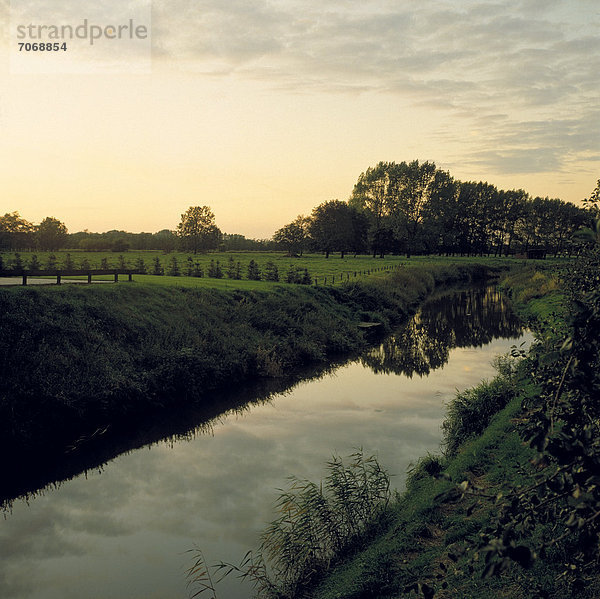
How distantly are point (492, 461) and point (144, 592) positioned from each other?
7.85 m

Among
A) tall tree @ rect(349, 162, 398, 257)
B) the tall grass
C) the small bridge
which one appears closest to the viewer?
the tall grass

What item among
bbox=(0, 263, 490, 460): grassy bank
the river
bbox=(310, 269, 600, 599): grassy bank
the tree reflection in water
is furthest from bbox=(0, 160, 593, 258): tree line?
bbox=(310, 269, 600, 599): grassy bank

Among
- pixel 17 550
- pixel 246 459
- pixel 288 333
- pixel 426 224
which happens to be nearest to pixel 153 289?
pixel 288 333

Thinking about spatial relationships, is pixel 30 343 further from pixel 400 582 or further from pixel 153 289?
pixel 400 582

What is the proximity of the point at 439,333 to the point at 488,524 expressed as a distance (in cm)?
2840

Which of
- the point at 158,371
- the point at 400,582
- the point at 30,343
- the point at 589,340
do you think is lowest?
the point at 400,582

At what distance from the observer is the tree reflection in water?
91.0 feet

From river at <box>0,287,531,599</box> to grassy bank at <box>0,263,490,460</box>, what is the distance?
8.13 feet

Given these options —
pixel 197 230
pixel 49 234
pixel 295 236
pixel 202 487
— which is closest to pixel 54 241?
pixel 49 234

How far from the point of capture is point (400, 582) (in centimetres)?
809

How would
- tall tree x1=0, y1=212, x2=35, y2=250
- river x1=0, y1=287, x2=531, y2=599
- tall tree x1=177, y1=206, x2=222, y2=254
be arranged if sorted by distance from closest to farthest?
river x1=0, y1=287, x2=531, y2=599, tall tree x1=0, y1=212, x2=35, y2=250, tall tree x1=177, y1=206, x2=222, y2=254

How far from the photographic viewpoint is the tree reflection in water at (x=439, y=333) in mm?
27750

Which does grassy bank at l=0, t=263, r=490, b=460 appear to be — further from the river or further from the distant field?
the distant field

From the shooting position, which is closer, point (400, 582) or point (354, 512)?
point (400, 582)
